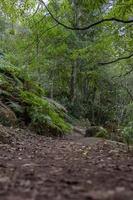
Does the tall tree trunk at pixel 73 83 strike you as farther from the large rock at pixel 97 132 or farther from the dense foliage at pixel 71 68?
the large rock at pixel 97 132

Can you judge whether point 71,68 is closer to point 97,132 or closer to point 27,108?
point 97,132

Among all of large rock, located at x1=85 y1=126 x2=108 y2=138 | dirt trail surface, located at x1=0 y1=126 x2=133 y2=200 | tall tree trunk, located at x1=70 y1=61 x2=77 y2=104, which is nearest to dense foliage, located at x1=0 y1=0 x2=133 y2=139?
tall tree trunk, located at x1=70 y1=61 x2=77 y2=104

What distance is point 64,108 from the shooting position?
16906 mm

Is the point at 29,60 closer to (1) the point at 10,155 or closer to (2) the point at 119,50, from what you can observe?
(2) the point at 119,50

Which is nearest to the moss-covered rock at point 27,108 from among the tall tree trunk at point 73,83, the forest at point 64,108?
the forest at point 64,108

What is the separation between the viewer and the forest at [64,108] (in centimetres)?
347

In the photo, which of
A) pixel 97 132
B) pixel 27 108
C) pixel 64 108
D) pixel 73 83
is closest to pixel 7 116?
pixel 27 108

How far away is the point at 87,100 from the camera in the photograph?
78.9ft

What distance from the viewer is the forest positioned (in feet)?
11.4

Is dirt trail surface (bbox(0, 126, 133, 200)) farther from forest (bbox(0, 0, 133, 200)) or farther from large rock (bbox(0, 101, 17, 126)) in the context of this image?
large rock (bbox(0, 101, 17, 126))

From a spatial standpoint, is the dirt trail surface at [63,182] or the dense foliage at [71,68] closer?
the dirt trail surface at [63,182]

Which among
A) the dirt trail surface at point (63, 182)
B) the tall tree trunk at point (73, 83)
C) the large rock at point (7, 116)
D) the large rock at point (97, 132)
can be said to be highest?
the tall tree trunk at point (73, 83)

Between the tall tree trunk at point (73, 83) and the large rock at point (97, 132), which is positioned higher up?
the tall tree trunk at point (73, 83)

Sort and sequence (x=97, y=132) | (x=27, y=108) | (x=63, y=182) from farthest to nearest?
(x=97, y=132) → (x=27, y=108) → (x=63, y=182)
